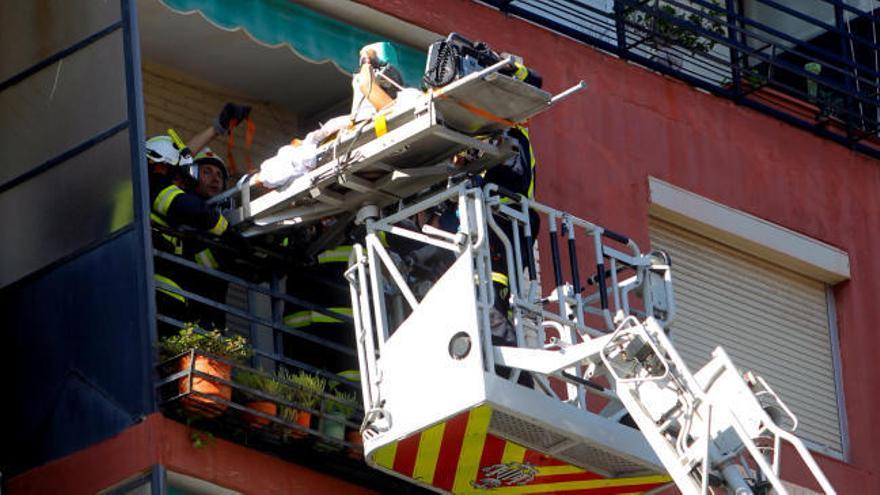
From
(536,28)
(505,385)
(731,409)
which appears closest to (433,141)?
(505,385)

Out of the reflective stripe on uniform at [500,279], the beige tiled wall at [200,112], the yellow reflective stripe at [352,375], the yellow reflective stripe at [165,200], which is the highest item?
the beige tiled wall at [200,112]

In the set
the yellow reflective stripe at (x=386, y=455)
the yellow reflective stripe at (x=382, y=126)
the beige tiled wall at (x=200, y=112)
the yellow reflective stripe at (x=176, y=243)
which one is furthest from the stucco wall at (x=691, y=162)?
the yellow reflective stripe at (x=386, y=455)

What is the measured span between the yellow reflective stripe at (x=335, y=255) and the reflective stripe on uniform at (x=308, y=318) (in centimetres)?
32

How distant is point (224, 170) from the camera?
17812 mm

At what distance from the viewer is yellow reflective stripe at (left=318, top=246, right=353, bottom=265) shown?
17.4 meters

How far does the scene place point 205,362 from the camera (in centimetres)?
1590

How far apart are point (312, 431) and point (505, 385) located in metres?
1.55

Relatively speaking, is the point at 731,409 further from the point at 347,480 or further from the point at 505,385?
the point at 347,480

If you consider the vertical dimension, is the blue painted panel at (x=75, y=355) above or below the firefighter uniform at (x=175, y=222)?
below

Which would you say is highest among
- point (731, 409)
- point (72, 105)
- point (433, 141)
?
point (72, 105)

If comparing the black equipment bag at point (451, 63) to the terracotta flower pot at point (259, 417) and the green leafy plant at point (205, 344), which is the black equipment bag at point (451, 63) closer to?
the green leafy plant at point (205, 344)

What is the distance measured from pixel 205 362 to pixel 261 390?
15.6 inches

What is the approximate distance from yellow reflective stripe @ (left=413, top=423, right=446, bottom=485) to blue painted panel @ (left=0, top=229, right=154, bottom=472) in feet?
5.21

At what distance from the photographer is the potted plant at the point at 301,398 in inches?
638
